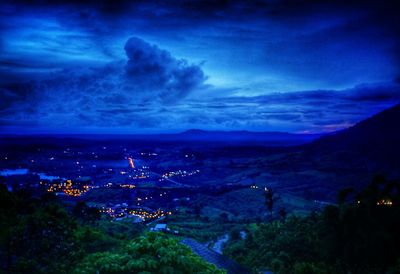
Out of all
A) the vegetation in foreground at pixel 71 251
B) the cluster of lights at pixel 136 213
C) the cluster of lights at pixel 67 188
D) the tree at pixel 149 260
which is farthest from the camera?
the cluster of lights at pixel 67 188

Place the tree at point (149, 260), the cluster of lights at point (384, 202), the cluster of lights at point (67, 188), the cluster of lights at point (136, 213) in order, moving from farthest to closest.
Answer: the cluster of lights at point (67, 188) < the cluster of lights at point (136, 213) < the cluster of lights at point (384, 202) < the tree at point (149, 260)

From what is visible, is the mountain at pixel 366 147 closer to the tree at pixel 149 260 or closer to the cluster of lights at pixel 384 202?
the cluster of lights at pixel 384 202

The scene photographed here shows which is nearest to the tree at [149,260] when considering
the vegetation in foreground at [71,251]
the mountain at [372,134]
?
the vegetation in foreground at [71,251]

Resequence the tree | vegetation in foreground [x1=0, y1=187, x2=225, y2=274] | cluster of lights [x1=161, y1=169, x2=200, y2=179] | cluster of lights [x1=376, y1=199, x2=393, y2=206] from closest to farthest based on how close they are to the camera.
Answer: the tree
vegetation in foreground [x1=0, y1=187, x2=225, y2=274]
cluster of lights [x1=376, y1=199, x2=393, y2=206]
cluster of lights [x1=161, y1=169, x2=200, y2=179]

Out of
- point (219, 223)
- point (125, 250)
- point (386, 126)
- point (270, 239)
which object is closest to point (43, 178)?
point (219, 223)

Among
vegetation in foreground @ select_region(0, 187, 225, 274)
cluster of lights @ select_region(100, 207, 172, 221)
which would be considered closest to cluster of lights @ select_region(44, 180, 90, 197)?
cluster of lights @ select_region(100, 207, 172, 221)

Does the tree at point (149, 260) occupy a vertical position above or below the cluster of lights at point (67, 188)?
above

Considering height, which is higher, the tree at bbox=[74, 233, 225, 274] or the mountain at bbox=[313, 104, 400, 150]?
the mountain at bbox=[313, 104, 400, 150]

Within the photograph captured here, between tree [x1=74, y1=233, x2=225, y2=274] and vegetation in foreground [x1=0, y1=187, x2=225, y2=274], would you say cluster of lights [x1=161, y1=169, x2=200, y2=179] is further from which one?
tree [x1=74, y1=233, x2=225, y2=274]

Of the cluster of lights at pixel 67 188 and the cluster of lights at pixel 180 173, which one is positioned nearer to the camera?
the cluster of lights at pixel 67 188

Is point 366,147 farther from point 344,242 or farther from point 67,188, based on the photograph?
point 344,242
